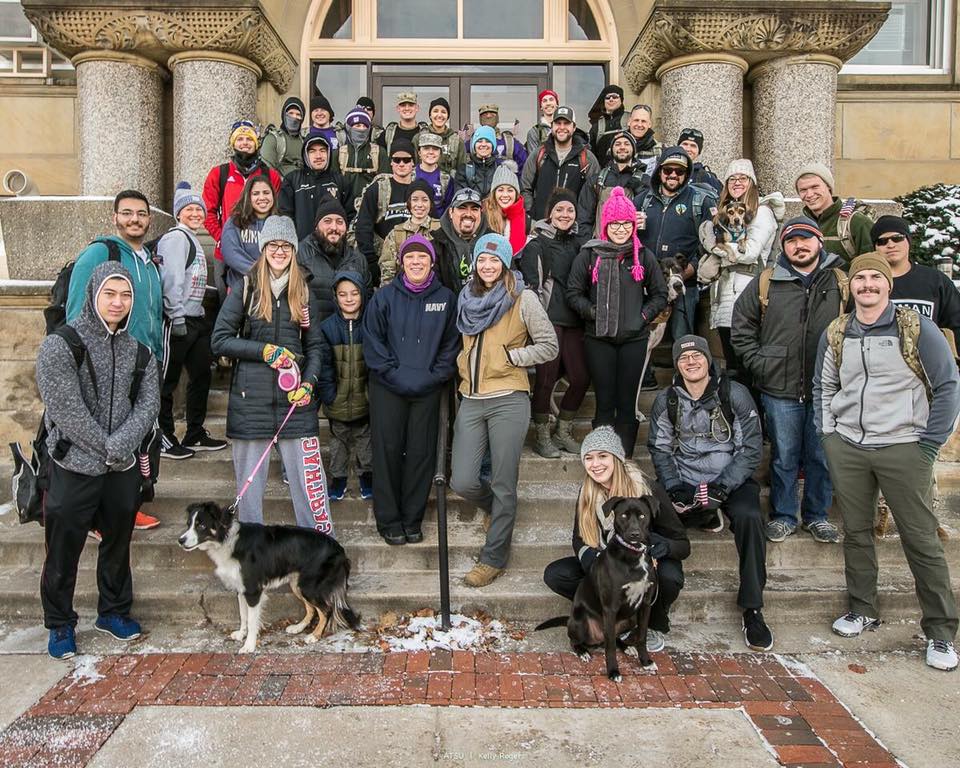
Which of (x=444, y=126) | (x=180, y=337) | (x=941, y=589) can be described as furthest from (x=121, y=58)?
(x=941, y=589)

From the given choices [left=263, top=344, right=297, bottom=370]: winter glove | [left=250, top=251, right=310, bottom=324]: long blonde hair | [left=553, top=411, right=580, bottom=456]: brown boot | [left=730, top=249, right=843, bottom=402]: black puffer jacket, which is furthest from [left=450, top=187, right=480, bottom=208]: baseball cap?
[left=730, top=249, right=843, bottom=402]: black puffer jacket

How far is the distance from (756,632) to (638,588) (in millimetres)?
870

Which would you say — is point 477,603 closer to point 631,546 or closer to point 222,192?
point 631,546

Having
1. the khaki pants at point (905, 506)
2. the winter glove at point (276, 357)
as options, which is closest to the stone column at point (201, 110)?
the winter glove at point (276, 357)

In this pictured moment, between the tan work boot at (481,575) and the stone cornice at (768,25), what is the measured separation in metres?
6.37

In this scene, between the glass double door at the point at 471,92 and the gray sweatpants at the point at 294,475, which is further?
the glass double door at the point at 471,92

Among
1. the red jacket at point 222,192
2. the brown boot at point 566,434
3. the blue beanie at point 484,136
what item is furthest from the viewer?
the blue beanie at point 484,136

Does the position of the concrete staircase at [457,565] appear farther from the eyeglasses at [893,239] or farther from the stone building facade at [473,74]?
the stone building facade at [473,74]

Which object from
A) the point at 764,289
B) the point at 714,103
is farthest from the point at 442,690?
the point at 714,103

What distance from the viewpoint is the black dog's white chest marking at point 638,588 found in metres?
4.02

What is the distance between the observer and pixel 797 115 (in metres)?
8.45

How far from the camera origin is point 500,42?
10461 mm

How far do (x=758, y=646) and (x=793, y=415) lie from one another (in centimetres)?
155

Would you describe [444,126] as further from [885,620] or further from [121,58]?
[885,620]
